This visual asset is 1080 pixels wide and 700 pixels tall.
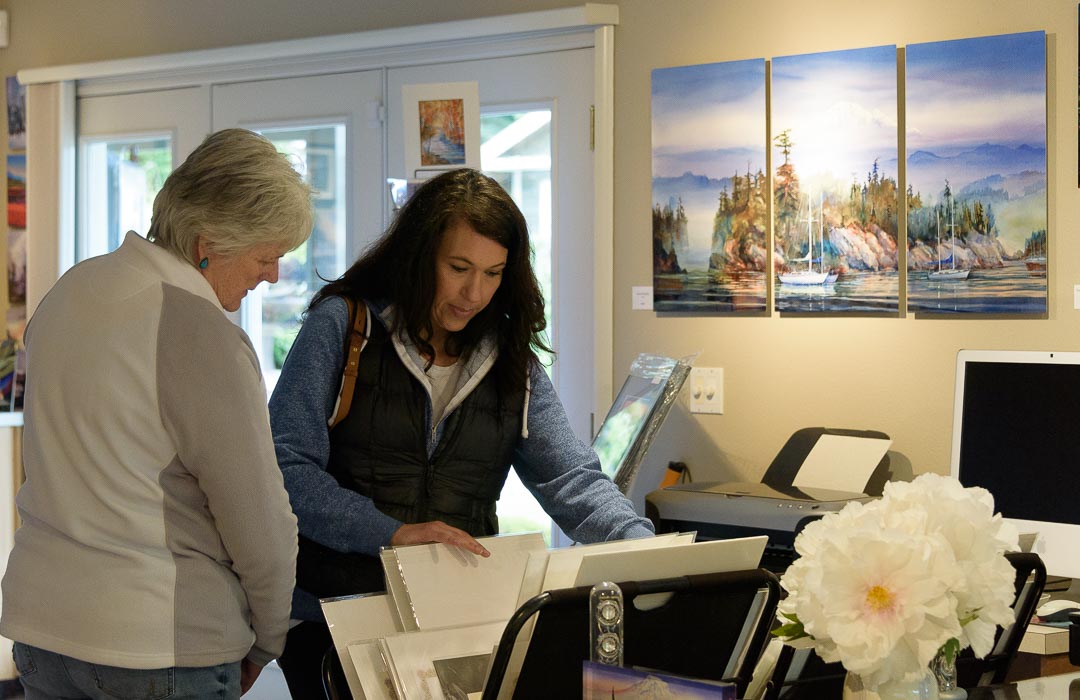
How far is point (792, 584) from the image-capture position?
1056 mm

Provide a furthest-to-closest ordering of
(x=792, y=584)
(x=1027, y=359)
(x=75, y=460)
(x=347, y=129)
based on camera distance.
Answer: (x=347, y=129) → (x=1027, y=359) → (x=75, y=460) → (x=792, y=584)

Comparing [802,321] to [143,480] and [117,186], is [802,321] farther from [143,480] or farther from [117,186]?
[117,186]

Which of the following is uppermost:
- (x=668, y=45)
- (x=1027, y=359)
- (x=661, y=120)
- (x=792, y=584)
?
(x=668, y=45)

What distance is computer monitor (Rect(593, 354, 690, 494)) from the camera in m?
2.66

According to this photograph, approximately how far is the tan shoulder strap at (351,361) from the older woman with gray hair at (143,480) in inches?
8.6

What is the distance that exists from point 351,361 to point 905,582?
3.33ft

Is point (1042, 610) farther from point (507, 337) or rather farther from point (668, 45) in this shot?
point (668, 45)

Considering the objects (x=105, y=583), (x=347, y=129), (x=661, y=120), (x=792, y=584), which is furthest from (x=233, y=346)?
(x=347, y=129)

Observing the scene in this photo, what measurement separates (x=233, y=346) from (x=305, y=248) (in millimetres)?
2409

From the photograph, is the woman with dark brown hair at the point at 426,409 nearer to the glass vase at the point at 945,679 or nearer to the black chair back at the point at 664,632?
the black chair back at the point at 664,632

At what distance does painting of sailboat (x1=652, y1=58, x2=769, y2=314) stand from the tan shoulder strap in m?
1.56

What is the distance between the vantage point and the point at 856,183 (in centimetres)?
295

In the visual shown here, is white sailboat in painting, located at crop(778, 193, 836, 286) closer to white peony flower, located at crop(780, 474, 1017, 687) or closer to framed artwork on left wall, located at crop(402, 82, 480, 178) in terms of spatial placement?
framed artwork on left wall, located at crop(402, 82, 480, 178)

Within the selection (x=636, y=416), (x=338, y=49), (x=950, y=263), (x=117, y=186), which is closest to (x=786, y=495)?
(x=636, y=416)
